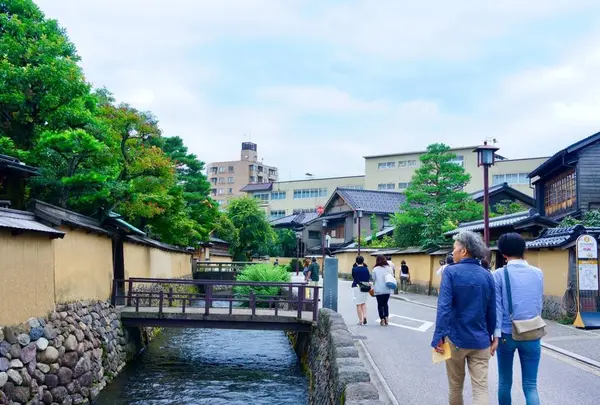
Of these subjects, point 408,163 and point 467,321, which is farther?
point 408,163

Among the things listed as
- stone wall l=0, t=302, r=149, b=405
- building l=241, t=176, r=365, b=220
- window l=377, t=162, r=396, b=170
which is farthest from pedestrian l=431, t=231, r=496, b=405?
building l=241, t=176, r=365, b=220

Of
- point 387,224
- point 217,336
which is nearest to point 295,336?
point 217,336

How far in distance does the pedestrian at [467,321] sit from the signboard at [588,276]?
449 inches

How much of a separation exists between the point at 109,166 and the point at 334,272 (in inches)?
318

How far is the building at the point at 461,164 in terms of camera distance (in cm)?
6287

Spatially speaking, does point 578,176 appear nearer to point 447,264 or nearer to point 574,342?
point 574,342

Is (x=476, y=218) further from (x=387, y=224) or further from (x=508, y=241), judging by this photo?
(x=508, y=241)

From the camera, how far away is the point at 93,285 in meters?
16.6

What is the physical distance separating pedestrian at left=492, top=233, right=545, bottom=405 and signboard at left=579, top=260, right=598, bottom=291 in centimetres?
1092

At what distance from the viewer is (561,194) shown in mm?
27281

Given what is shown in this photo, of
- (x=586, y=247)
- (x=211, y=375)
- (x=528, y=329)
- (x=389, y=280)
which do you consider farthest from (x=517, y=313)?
(x=211, y=375)

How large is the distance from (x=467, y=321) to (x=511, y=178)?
62.8m

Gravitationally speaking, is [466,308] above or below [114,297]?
above

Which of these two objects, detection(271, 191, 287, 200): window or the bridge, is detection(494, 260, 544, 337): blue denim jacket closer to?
the bridge
